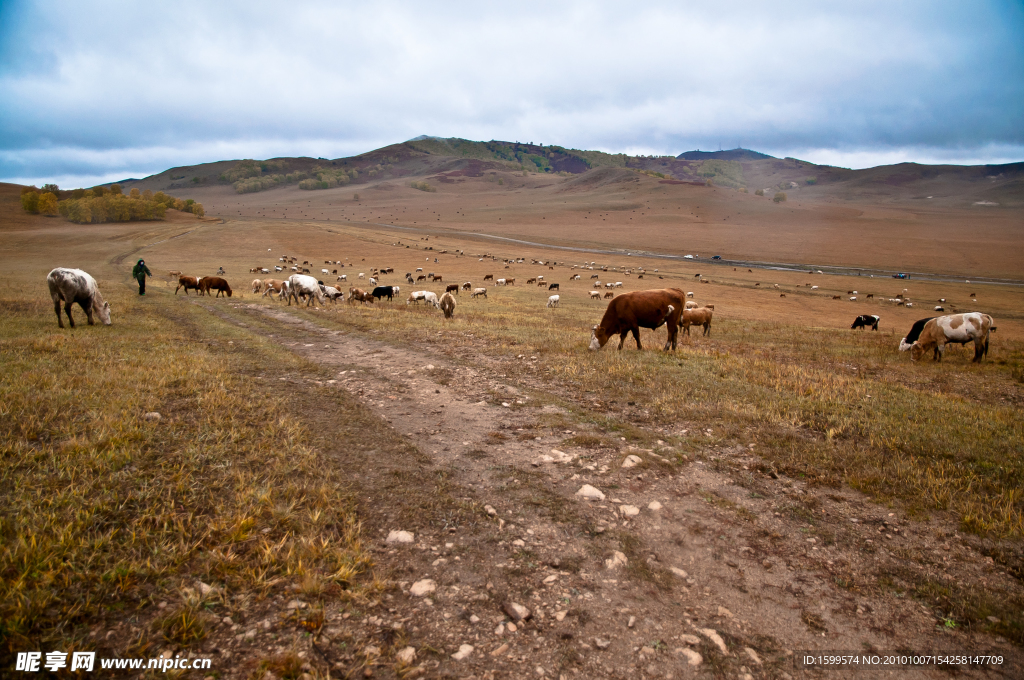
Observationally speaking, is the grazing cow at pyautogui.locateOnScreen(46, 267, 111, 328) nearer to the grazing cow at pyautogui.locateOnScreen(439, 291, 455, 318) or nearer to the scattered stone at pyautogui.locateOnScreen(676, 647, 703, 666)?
the grazing cow at pyautogui.locateOnScreen(439, 291, 455, 318)

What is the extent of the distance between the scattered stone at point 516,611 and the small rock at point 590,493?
1.87 metres

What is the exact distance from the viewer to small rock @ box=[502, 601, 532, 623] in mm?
3654

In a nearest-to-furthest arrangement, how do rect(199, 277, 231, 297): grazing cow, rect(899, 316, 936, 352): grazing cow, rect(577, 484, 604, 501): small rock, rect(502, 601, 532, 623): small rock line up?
rect(502, 601, 532, 623): small rock
rect(577, 484, 604, 501): small rock
rect(899, 316, 936, 352): grazing cow
rect(199, 277, 231, 297): grazing cow

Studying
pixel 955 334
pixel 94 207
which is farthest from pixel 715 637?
pixel 94 207

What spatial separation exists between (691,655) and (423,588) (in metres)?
2.19

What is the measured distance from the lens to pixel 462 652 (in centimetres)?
333

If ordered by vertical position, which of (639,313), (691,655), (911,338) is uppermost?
(639,313)

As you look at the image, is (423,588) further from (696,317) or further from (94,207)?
(94,207)

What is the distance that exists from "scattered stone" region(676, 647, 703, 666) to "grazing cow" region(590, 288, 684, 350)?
10341 millimetres

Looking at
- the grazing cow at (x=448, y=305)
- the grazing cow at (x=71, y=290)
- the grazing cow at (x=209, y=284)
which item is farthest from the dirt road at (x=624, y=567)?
the grazing cow at (x=209, y=284)

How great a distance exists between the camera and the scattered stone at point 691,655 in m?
3.35

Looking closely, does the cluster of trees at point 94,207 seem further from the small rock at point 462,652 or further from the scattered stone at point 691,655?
the scattered stone at point 691,655

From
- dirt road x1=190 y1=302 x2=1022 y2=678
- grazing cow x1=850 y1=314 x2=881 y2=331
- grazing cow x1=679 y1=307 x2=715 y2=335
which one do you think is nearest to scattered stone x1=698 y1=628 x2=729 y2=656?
dirt road x1=190 y1=302 x2=1022 y2=678

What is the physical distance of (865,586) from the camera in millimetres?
4176
